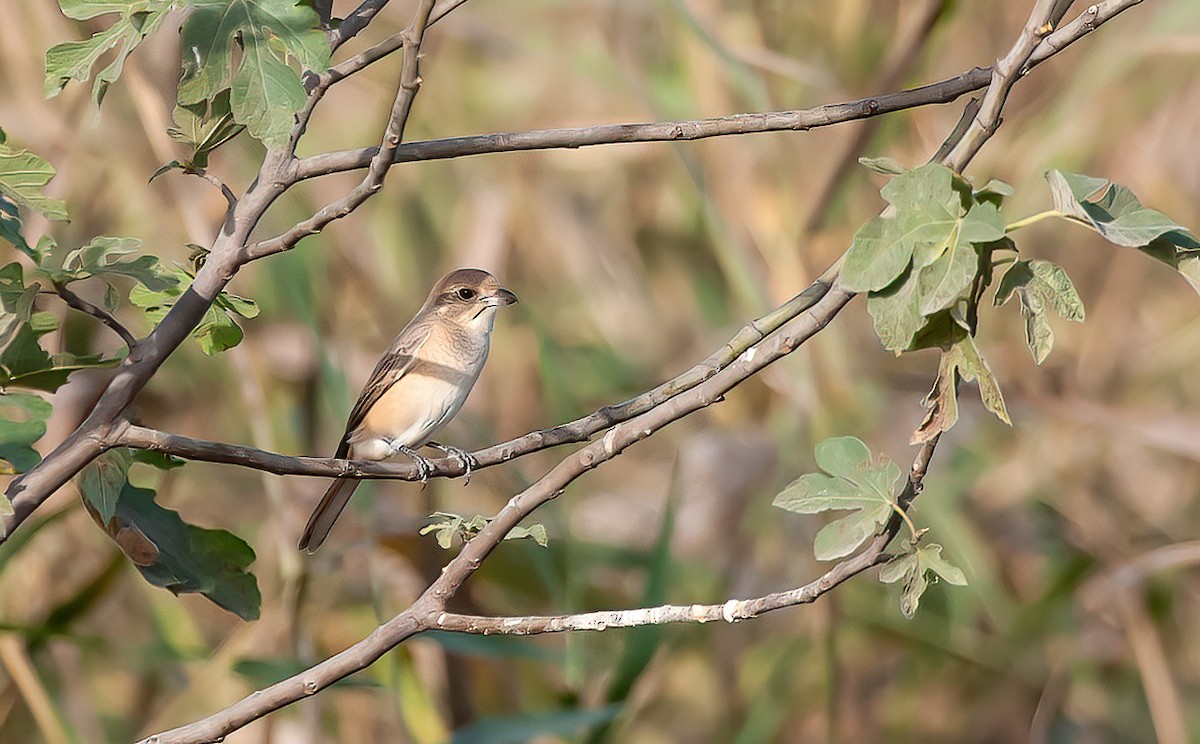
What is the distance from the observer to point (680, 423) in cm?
516

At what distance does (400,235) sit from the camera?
527 cm

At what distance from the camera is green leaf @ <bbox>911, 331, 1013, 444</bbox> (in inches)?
60.3

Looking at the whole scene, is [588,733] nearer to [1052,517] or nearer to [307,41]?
[1052,517]

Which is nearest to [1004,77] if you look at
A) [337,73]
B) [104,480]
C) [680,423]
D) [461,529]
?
[337,73]

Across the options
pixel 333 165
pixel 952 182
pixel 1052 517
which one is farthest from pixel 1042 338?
pixel 1052 517

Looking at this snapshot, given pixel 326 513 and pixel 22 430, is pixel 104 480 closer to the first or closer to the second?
pixel 22 430

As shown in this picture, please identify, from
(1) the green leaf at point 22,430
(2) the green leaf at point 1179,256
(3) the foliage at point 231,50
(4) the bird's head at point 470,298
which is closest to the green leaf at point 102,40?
(3) the foliage at point 231,50

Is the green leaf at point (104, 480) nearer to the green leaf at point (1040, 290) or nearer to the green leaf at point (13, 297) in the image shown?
the green leaf at point (13, 297)

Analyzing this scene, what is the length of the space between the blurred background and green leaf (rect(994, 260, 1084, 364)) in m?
2.20

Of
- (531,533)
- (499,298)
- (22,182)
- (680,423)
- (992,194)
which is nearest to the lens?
(992,194)

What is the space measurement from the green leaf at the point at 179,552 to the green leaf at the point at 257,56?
0.63 meters

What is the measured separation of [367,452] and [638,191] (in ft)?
7.92

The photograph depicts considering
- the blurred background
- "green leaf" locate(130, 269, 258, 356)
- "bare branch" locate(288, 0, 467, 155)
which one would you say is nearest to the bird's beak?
the blurred background

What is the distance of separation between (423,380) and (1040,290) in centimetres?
220
